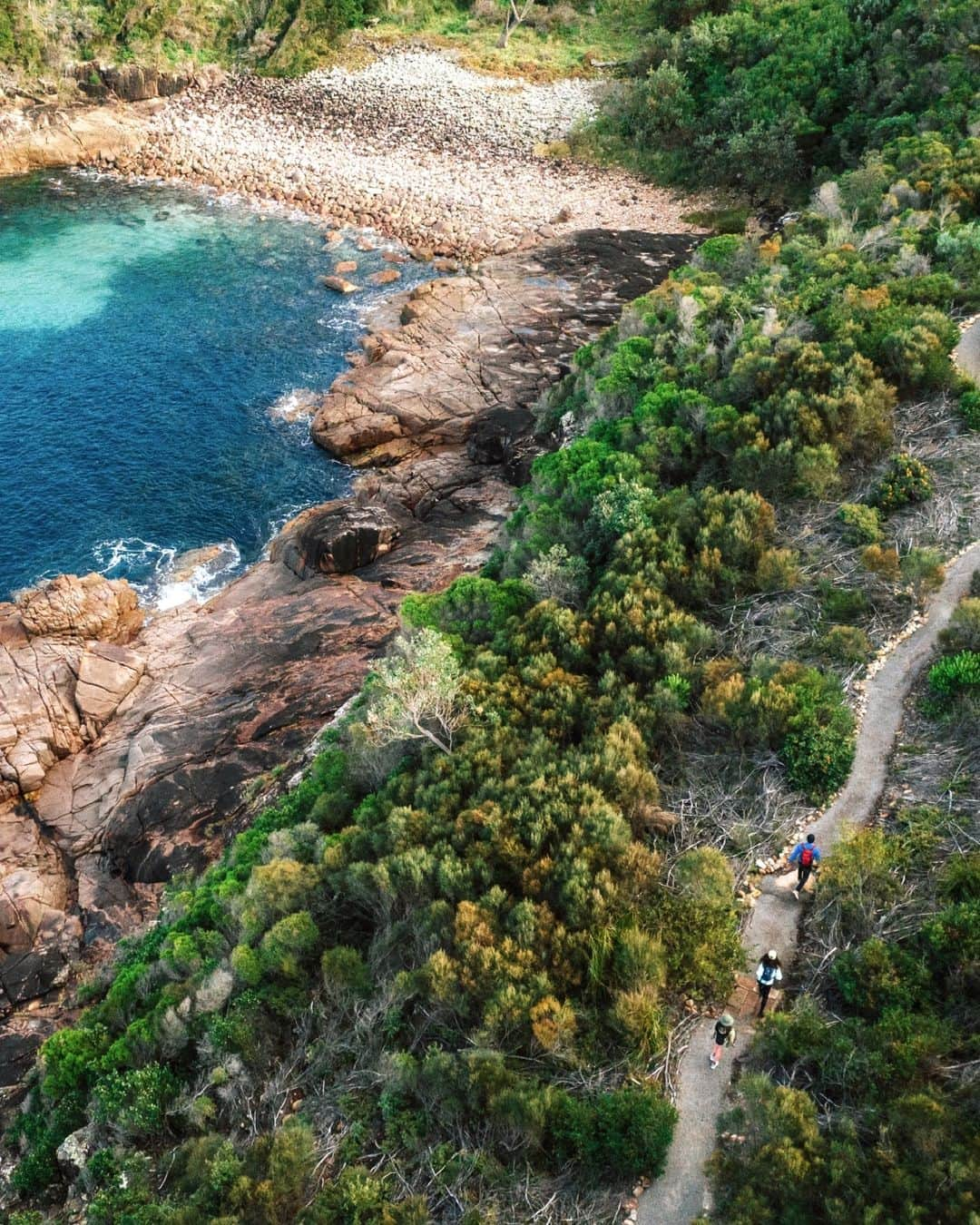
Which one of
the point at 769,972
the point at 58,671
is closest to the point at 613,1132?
the point at 769,972

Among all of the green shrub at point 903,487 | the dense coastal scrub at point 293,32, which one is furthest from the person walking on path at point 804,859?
the dense coastal scrub at point 293,32

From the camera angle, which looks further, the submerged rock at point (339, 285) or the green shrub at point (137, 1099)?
the submerged rock at point (339, 285)

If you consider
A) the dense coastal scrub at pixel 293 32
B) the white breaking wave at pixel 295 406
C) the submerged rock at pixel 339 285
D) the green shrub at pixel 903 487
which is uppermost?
the dense coastal scrub at pixel 293 32

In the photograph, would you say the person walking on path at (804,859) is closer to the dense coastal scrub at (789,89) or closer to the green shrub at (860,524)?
the green shrub at (860,524)

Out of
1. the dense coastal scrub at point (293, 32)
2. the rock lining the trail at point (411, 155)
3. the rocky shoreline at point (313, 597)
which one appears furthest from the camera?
the dense coastal scrub at point (293, 32)

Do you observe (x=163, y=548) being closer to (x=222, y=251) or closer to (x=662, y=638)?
(x=662, y=638)

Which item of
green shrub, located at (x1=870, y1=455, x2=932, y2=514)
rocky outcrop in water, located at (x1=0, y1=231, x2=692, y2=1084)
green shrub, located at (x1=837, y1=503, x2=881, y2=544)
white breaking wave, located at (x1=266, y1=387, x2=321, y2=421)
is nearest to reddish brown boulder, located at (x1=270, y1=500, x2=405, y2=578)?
rocky outcrop in water, located at (x1=0, y1=231, x2=692, y2=1084)
